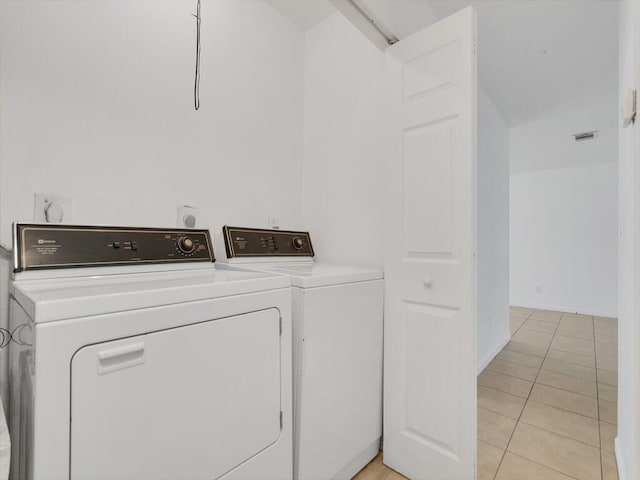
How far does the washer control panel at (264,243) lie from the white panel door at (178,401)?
2.10 ft

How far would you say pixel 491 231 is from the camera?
→ 311 centimetres

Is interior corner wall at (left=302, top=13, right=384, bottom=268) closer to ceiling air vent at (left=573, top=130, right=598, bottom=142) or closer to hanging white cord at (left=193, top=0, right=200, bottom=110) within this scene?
hanging white cord at (left=193, top=0, right=200, bottom=110)

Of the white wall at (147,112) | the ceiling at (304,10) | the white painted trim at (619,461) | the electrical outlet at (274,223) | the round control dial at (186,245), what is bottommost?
the white painted trim at (619,461)

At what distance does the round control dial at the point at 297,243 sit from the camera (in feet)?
6.46

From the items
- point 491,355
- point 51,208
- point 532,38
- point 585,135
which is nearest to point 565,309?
point 585,135

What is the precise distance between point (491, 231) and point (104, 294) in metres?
3.23

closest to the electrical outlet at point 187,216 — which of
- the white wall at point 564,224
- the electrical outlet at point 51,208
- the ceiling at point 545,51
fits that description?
the electrical outlet at point 51,208

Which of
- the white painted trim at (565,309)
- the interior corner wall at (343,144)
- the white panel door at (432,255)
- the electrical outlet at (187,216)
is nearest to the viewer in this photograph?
the white panel door at (432,255)

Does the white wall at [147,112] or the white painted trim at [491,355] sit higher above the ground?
the white wall at [147,112]

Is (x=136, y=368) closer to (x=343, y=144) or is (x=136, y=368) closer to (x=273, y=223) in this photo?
(x=273, y=223)

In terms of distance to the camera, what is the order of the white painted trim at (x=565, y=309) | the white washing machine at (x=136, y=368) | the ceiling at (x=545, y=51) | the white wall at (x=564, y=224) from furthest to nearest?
the white painted trim at (x=565, y=309) → the white wall at (x=564, y=224) → the ceiling at (x=545, y=51) → the white washing machine at (x=136, y=368)

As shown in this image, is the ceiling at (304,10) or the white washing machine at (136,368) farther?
the ceiling at (304,10)

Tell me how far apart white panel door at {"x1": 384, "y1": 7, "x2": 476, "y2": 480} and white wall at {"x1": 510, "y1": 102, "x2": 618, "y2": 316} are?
3389mm

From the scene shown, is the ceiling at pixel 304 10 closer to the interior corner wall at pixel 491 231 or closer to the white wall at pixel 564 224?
the interior corner wall at pixel 491 231
